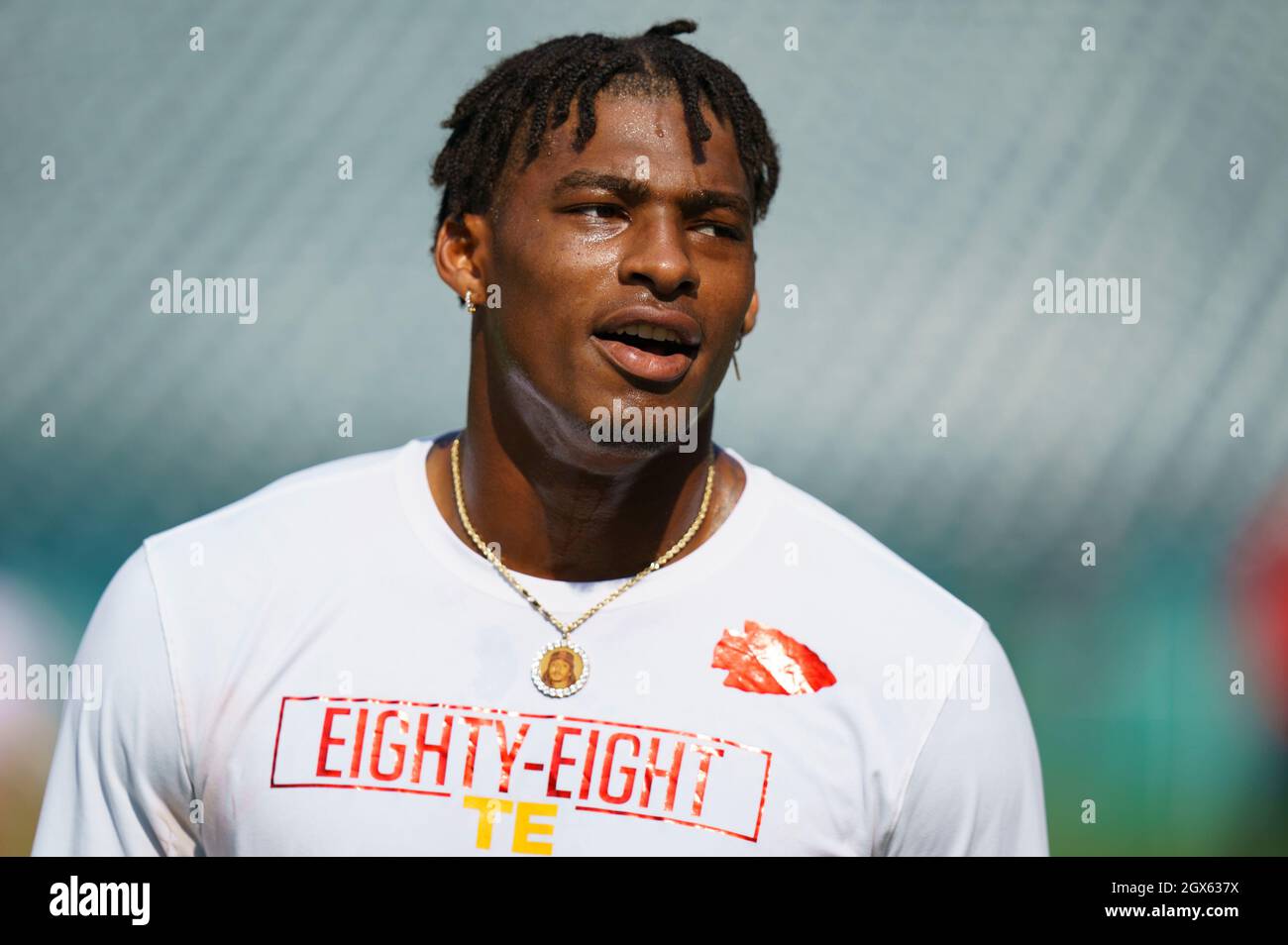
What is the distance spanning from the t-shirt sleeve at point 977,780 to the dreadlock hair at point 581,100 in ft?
3.73

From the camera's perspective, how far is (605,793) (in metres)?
2.32

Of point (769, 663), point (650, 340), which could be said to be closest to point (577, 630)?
point (769, 663)

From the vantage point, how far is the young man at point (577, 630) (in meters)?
2.33

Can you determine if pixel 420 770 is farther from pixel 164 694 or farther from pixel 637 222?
pixel 637 222

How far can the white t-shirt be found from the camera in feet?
7.62

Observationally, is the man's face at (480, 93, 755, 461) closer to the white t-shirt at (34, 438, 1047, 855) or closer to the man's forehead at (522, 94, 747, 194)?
the man's forehead at (522, 94, 747, 194)

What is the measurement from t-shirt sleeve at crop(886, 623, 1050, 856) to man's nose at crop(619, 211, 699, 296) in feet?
3.09

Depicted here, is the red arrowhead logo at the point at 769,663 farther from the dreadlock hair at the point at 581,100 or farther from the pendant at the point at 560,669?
the dreadlock hair at the point at 581,100

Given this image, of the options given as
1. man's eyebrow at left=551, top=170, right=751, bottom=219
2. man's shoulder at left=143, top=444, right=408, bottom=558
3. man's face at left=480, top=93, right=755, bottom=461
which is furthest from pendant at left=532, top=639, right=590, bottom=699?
man's eyebrow at left=551, top=170, right=751, bottom=219

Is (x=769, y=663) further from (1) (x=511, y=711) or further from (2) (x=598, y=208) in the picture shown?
(2) (x=598, y=208)

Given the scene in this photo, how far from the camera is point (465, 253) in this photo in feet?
9.00

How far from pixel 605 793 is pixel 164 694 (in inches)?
34.0

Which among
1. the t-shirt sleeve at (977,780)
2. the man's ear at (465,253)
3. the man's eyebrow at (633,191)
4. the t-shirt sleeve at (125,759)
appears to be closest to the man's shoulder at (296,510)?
the t-shirt sleeve at (125,759)

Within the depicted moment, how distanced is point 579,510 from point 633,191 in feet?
2.11
